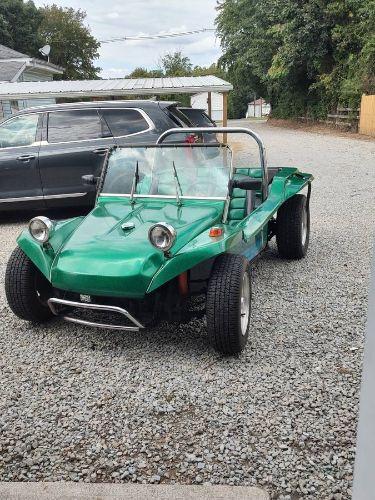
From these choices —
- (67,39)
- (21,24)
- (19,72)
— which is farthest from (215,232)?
(67,39)

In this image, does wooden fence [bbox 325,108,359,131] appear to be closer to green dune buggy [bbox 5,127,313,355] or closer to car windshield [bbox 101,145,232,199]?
A: green dune buggy [bbox 5,127,313,355]

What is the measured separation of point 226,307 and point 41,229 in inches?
58.6

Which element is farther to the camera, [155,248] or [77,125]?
[77,125]

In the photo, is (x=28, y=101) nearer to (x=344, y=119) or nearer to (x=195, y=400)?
(x=344, y=119)

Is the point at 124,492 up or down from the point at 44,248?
down

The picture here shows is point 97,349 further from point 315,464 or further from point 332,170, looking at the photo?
point 332,170

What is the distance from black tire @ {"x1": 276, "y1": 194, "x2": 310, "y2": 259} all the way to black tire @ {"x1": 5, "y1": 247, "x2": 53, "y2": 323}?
249 cm

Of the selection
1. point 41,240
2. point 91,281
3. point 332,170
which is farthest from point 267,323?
point 332,170

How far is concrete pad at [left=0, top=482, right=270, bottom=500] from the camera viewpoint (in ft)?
7.06

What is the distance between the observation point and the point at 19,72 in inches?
797

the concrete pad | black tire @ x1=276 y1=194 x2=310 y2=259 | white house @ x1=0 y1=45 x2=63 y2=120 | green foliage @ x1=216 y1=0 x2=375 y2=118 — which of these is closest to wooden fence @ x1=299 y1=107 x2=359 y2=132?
green foliage @ x1=216 y1=0 x2=375 y2=118

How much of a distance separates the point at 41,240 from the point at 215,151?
159 centimetres

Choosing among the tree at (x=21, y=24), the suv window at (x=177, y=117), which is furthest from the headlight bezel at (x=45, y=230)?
the tree at (x=21, y=24)

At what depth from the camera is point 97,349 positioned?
350 centimetres
